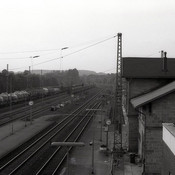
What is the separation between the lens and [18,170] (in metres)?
20.2

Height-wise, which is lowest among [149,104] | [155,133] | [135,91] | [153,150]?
[153,150]

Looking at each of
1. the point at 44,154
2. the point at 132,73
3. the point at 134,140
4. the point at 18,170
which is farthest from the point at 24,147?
the point at 132,73

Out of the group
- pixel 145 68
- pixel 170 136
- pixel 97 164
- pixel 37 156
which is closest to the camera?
pixel 170 136

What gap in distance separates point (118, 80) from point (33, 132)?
41.1 feet

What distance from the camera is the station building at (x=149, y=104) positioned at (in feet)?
62.0

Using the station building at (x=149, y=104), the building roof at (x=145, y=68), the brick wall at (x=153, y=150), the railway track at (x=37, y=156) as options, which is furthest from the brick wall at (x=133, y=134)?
the brick wall at (x=153, y=150)

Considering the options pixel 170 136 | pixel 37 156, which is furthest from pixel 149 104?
pixel 37 156

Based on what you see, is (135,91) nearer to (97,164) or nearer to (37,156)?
(97,164)

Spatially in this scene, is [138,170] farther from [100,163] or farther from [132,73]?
[132,73]

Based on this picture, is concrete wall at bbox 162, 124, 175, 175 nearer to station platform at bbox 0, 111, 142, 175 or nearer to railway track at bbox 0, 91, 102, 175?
station platform at bbox 0, 111, 142, 175

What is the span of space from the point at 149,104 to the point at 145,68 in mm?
6803

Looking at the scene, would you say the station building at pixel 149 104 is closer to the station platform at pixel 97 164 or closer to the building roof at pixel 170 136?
the station platform at pixel 97 164

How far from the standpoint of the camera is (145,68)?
25.4 meters

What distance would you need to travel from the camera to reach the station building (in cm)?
1891
